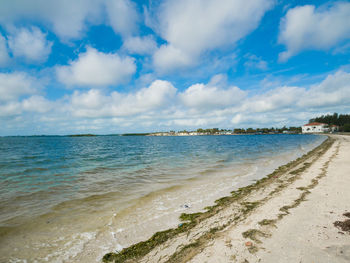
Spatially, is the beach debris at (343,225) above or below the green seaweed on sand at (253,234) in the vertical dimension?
above

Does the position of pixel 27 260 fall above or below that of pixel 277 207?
below

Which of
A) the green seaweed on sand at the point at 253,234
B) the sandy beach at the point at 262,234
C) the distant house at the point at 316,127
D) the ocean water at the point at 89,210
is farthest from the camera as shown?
the distant house at the point at 316,127

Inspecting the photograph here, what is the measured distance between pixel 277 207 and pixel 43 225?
9.81 m

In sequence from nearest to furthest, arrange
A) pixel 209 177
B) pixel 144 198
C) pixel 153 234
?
1. pixel 153 234
2. pixel 144 198
3. pixel 209 177

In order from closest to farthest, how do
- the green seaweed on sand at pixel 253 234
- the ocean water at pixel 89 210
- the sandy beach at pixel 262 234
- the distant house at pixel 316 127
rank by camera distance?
1. the sandy beach at pixel 262 234
2. the green seaweed on sand at pixel 253 234
3. the ocean water at pixel 89 210
4. the distant house at pixel 316 127

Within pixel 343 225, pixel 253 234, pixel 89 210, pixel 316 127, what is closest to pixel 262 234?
pixel 253 234

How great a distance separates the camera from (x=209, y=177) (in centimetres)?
1455

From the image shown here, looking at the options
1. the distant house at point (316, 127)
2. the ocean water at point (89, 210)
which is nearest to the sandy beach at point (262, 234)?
the ocean water at point (89, 210)

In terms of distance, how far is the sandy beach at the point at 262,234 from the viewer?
4113 mm

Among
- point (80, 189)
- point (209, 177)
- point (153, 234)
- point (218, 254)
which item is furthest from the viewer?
point (209, 177)

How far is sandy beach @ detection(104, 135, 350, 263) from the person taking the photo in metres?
4.11

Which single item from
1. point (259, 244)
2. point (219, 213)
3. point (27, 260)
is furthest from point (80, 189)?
point (259, 244)

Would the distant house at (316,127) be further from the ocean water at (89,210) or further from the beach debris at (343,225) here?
the beach debris at (343,225)

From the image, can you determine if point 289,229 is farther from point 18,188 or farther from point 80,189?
point 18,188
